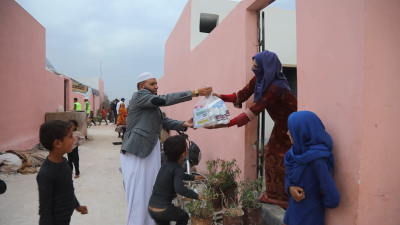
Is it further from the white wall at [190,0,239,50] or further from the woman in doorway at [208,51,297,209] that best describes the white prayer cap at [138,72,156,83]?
the white wall at [190,0,239,50]

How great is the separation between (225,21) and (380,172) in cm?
312

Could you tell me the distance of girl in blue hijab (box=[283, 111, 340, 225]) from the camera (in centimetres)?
172

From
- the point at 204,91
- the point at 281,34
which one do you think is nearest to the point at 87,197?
the point at 204,91

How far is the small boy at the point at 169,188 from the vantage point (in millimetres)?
2346

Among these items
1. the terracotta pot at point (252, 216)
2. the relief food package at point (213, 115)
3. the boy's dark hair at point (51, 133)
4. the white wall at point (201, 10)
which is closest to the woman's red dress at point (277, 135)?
the relief food package at point (213, 115)

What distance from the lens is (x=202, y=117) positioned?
2676 mm

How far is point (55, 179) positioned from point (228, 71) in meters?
2.73

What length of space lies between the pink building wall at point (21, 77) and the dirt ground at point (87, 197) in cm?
231

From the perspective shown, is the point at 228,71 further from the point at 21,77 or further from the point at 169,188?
the point at 21,77

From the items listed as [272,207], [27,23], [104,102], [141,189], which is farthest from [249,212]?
[104,102]

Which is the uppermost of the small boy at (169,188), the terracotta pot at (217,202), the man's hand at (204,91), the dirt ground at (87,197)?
the man's hand at (204,91)

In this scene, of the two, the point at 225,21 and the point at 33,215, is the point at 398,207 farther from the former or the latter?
the point at 33,215

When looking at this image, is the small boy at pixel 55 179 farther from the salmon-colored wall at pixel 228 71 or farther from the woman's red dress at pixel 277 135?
the salmon-colored wall at pixel 228 71

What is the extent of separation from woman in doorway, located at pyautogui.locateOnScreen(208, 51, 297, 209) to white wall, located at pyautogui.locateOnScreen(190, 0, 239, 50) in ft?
14.5
